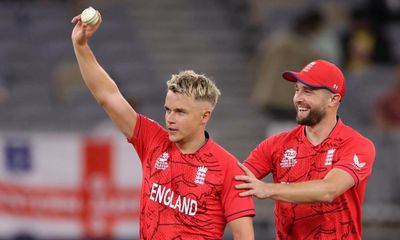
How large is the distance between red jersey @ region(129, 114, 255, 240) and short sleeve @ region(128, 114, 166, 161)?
0.47 feet

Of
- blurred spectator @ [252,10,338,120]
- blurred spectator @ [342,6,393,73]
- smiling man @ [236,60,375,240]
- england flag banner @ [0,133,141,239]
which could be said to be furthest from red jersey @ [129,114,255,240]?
blurred spectator @ [342,6,393,73]

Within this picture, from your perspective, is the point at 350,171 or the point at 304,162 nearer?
the point at 350,171

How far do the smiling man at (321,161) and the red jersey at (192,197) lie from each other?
0.27 meters

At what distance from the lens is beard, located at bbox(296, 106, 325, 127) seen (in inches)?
280

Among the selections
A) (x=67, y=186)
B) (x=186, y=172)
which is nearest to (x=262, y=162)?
(x=186, y=172)

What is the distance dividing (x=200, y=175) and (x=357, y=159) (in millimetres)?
1043

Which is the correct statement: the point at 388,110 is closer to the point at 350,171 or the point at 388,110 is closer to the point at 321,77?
the point at 321,77

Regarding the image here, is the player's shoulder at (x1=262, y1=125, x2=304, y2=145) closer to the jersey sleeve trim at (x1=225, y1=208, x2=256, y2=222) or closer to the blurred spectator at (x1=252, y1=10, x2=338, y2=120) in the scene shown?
the jersey sleeve trim at (x1=225, y1=208, x2=256, y2=222)

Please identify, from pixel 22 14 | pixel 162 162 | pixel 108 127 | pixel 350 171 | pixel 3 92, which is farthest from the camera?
pixel 22 14

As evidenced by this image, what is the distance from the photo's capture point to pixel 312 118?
23.4 ft

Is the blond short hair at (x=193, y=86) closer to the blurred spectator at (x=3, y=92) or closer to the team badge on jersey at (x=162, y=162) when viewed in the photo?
the team badge on jersey at (x=162, y=162)

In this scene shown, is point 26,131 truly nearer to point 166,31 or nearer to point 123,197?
point 123,197

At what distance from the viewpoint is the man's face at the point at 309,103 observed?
7121 millimetres

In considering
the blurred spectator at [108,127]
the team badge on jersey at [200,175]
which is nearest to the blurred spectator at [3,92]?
the blurred spectator at [108,127]
